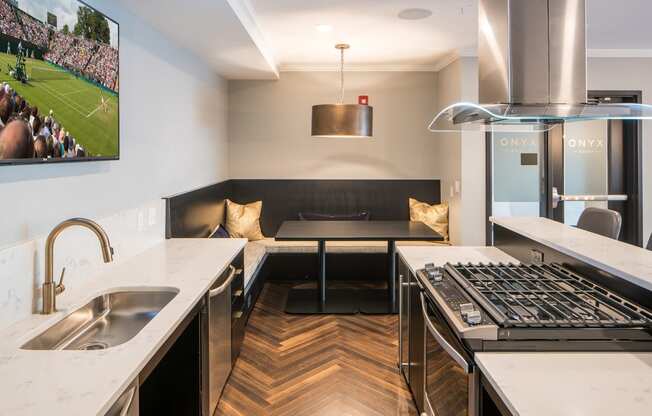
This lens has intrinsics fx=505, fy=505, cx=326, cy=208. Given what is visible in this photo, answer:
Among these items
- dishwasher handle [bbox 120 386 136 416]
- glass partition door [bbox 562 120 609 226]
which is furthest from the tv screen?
glass partition door [bbox 562 120 609 226]

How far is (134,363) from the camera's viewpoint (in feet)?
4.47

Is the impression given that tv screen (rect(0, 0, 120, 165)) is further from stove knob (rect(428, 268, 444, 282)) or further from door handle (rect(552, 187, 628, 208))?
door handle (rect(552, 187, 628, 208))

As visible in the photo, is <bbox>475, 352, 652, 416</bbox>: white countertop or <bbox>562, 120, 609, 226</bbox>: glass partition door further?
<bbox>562, 120, 609, 226</bbox>: glass partition door

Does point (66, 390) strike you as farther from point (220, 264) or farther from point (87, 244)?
point (220, 264)

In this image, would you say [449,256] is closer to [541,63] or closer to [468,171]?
[541,63]

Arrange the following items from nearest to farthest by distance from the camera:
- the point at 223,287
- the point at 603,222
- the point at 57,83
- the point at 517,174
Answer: the point at 57,83, the point at 223,287, the point at 603,222, the point at 517,174

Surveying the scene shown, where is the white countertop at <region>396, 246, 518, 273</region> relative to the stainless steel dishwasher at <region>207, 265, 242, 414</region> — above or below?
above

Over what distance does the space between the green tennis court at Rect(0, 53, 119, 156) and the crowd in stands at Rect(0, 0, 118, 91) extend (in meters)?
0.05

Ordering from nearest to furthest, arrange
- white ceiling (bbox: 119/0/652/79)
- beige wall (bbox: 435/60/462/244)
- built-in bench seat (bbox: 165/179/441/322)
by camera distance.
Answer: white ceiling (bbox: 119/0/652/79) → beige wall (bbox: 435/60/462/244) → built-in bench seat (bbox: 165/179/441/322)

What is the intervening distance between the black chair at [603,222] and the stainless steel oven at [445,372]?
178 cm

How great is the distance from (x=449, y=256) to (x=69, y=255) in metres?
1.88

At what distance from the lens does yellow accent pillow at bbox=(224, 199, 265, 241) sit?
5188mm

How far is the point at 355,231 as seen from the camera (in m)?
4.33

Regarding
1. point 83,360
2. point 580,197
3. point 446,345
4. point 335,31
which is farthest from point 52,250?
point 580,197
